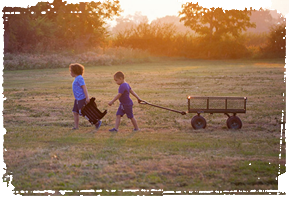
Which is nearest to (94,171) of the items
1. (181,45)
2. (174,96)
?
(174,96)

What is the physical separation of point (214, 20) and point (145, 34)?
311 inches

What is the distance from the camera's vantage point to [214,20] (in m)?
46.8

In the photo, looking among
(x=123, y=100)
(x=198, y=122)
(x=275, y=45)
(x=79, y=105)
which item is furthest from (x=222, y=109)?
(x=275, y=45)

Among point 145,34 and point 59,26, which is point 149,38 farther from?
point 59,26

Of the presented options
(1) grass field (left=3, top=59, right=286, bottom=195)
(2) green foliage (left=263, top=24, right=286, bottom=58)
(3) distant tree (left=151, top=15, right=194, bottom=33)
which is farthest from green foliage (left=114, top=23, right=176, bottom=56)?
(1) grass field (left=3, top=59, right=286, bottom=195)

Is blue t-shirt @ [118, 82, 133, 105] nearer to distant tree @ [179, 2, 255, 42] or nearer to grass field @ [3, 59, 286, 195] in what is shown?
Result: grass field @ [3, 59, 286, 195]

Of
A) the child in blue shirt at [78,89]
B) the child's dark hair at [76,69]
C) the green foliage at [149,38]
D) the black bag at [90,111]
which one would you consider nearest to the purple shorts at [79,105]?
the child in blue shirt at [78,89]

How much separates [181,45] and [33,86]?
31.2 meters

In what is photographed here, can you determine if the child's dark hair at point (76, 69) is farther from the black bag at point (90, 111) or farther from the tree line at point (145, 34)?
the tree line at point (145, 34)

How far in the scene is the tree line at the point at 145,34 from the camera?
37394 mm

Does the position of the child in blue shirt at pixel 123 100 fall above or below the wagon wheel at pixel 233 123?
above

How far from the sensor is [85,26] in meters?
41.1

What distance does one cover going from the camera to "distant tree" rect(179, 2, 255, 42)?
1805 inches

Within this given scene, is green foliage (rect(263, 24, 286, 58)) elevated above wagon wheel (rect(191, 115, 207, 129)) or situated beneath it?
elevated above
